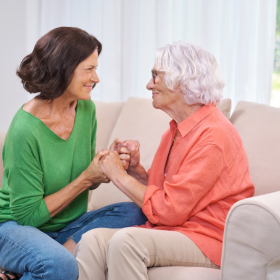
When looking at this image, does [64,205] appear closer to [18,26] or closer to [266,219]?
[266,219]

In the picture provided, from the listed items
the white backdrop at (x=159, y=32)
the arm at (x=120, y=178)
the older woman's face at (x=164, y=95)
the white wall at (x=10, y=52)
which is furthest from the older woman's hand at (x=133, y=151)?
the white wall at (x=10, y=52)

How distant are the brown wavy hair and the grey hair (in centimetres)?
32

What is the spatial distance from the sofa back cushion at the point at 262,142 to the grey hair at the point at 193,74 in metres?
0.35

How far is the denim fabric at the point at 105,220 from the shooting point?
1753 mm

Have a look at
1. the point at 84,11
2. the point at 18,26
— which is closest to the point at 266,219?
the point at 84,11

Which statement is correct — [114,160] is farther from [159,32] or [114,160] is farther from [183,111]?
[159,32]

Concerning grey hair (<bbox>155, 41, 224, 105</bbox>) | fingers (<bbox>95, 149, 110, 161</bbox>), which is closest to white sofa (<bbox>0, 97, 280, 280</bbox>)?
grey hair (<bbox>155, 41, 224, 105</bbox>)

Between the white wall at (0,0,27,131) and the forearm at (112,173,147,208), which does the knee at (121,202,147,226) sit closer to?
the forearm at (112,173,147,208)

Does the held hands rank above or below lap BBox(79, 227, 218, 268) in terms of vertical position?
above

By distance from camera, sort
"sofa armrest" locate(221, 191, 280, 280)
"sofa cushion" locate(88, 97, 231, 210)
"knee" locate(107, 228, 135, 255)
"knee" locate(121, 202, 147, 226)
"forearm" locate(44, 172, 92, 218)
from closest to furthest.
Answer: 1. "sofa armrest" locate(221, 191, 280, 280)
2. "knee" locate(107, 228, 135, 255)
3. "forearm" locate(44, 172, 92, 218)
4. "knee" locate(121, 202, 147, 226)
5. "sofa cushion" locate(88, 97, 231, 210)

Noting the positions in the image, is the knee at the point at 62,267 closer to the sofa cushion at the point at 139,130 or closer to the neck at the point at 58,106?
the neck at the point at 58,106

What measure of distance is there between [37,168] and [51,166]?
0.07 metres

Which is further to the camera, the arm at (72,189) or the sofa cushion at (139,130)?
the sofa cushion at (139,130)

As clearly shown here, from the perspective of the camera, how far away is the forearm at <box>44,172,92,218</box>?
5.46 ft
